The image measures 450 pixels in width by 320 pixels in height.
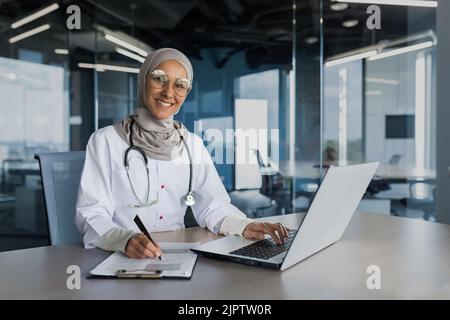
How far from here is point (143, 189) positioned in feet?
5.22

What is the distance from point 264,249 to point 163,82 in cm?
73

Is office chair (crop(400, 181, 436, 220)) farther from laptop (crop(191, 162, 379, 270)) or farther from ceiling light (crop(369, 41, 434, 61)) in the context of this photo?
laptop (crop(191, 162, 379, 270))

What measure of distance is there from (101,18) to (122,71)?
20.6 inches

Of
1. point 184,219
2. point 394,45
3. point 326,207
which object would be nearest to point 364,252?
point 326,207

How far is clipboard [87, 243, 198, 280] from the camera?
3.18 ft

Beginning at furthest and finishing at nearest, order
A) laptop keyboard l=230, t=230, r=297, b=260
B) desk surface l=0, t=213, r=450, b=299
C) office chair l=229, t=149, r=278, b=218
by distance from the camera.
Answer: office chair l=229, t=149, r=278, b=218, laptop keyboard l=230, t=230, r=297, b=260, desk surface l=0, t=213, r=450, b=299

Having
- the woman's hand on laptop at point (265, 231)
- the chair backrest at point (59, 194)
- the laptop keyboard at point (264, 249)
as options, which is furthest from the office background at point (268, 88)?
the laptop keyboard at point (264, 249)

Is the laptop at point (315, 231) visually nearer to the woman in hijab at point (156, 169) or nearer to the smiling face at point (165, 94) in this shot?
the woman in hijab at point (156, 169)

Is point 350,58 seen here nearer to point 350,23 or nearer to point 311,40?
point 350,23

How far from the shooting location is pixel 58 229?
1.66 meters

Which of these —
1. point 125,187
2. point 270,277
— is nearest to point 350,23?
point 125,187

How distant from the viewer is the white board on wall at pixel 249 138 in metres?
4.57

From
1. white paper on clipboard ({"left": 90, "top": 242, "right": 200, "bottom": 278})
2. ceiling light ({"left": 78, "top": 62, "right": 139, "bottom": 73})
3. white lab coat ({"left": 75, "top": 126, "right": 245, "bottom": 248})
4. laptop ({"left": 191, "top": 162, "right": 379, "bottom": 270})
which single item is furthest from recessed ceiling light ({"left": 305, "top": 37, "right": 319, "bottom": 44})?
white paper on clipboard ({"left": 90, "top": 242, "right": 200, "bottom": 278})

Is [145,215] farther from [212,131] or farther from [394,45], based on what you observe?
[394,45]
